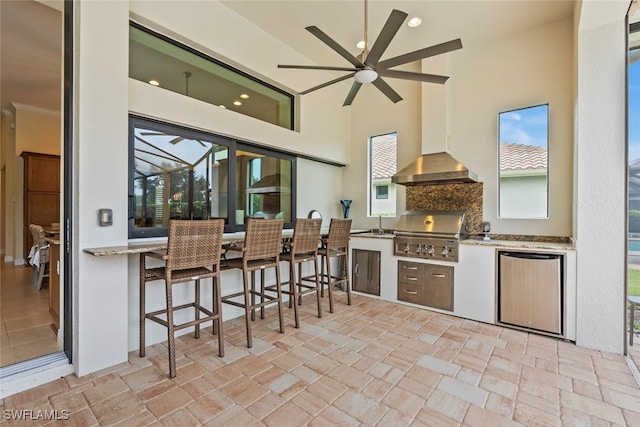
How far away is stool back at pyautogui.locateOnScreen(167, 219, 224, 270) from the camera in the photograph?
218 cm

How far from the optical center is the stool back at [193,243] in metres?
2.18

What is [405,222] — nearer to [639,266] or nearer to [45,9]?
[639,266]

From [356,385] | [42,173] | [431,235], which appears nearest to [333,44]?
[431,235]

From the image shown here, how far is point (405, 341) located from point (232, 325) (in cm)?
178

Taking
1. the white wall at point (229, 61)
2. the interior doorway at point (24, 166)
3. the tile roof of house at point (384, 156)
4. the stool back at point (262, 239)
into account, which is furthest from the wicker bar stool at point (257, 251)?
the tile roof of house at point (384, 156)

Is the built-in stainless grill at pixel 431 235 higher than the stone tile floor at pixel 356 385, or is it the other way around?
the built-in stainless grill at pixel 431 235

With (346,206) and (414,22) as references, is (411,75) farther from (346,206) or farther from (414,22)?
(346,206)

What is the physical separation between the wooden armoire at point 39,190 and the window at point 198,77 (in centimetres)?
552

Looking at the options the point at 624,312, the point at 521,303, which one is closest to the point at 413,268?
the point at 521,303

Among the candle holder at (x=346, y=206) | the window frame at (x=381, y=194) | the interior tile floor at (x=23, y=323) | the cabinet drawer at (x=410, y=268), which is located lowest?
the interior tile floor at (x=23, y=323)

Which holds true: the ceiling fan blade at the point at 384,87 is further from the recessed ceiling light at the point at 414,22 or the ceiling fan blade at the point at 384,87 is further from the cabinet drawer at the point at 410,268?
the cabinet drawer at the point at 410,268

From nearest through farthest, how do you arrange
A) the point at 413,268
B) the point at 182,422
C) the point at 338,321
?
the point at 182,422 < the point at 338,321 < the point at 413,268

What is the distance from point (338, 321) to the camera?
3279 mm

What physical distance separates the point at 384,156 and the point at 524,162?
6.46 ft
